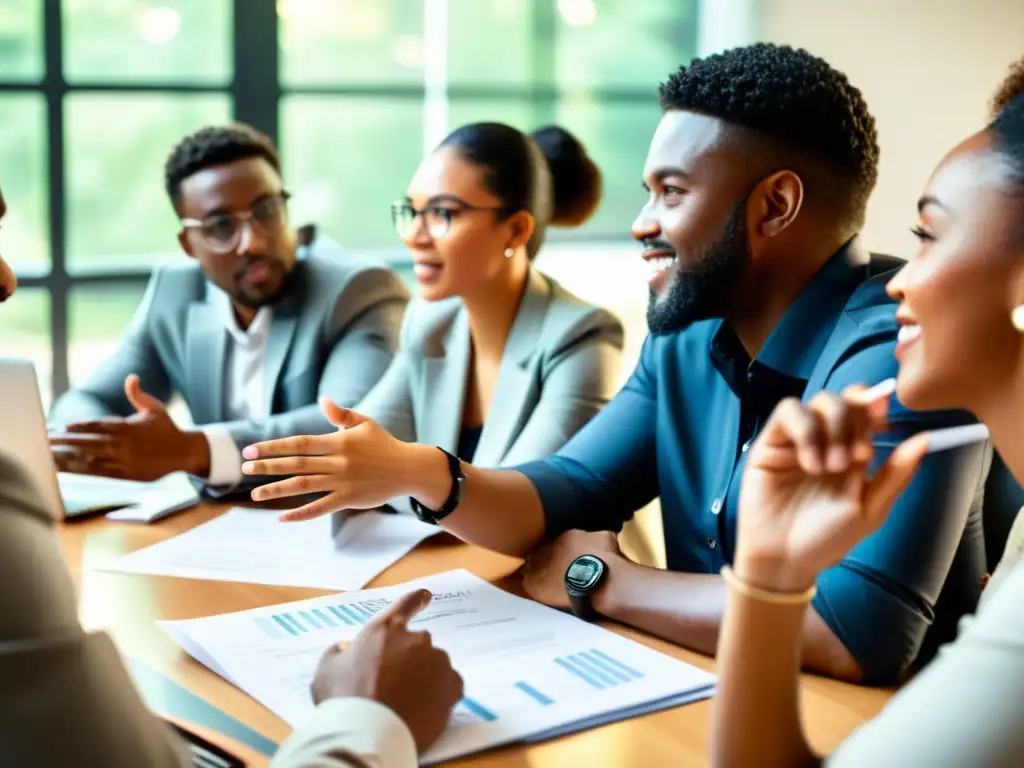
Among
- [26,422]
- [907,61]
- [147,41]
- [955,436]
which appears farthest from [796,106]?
[907,61]

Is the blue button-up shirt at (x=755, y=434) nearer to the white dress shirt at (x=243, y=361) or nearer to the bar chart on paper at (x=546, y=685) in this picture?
the bar chart on paper at (x=546, y=685)

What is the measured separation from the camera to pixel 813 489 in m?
0.96

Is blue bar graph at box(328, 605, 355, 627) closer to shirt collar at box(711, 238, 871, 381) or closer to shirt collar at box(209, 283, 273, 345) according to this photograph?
shirt collar at box(711, 238, 871, 381)

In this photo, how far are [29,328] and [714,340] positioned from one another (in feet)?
8.50

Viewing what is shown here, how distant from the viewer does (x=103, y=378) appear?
281 cm

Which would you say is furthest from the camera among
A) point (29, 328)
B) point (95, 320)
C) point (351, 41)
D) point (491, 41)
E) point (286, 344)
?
point (491, 41)

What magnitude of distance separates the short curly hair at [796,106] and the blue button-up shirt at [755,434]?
0.12 metres

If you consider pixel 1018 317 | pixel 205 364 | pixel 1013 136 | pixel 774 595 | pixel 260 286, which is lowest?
pixel 205 364

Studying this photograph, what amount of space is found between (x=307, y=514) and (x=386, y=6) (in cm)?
286

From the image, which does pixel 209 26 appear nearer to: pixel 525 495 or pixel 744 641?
pixel 525 495

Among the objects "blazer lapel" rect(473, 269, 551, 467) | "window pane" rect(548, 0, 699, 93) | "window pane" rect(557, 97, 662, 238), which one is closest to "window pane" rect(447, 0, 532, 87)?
"window pane" rect(548, 0, 699, 93)

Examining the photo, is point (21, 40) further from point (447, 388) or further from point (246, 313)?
point (447, 388)

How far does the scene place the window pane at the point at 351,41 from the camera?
3.80 metres

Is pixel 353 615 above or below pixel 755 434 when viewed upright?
below
